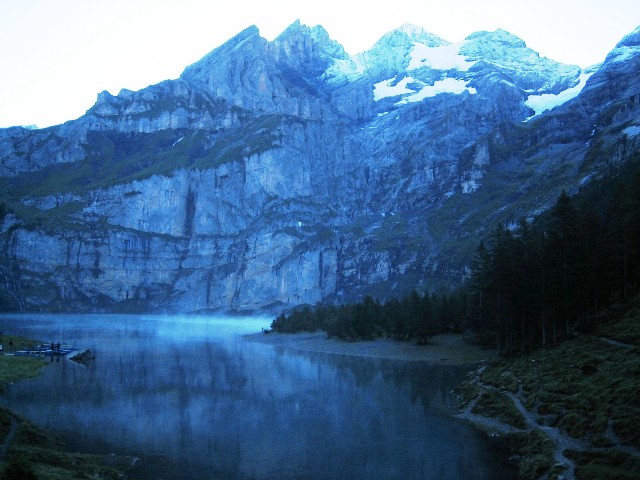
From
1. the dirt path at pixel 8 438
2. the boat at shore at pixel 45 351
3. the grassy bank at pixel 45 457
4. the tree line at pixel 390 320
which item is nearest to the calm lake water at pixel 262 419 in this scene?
the grassy bank at pixel 45 457

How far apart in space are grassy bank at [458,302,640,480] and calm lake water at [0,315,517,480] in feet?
8.52

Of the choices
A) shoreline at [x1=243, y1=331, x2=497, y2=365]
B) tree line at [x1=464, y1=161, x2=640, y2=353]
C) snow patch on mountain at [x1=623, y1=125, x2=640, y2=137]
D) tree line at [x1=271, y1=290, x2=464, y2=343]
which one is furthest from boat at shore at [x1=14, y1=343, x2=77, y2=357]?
snow patch on mountain at [x1=623, y1=125, x2=640, y2=137]

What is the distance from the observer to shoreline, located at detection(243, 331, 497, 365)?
302ft

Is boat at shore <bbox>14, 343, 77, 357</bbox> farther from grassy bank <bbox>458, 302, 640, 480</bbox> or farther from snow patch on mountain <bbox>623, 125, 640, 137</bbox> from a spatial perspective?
snow patch on mountain <bbox>623, 125, 640, 137</bbox>

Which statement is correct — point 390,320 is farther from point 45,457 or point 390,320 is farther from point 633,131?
point 633,131

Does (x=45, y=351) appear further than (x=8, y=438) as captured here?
Yes

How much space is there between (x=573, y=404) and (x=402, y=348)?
69.0m

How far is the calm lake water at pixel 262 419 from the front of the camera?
37.9 m

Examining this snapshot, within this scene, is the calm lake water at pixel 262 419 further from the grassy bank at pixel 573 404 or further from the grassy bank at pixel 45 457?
the grassy bank at pixel 573 404

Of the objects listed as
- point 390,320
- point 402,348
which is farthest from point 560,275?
point 390,320

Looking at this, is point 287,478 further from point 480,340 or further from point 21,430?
point 480,340

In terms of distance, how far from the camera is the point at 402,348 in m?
109

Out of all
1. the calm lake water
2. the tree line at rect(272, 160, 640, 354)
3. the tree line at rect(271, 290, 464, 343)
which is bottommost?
the calm lake water

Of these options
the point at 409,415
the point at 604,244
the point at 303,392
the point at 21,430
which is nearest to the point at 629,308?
the point at 604,244
